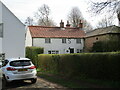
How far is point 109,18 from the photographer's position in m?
→ 12.5

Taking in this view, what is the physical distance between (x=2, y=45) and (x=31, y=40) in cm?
1174

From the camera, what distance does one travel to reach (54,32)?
112 ft

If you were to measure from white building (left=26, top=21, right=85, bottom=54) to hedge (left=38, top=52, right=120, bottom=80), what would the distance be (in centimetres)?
1601

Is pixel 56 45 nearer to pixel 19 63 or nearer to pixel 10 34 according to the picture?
pixel 10 34

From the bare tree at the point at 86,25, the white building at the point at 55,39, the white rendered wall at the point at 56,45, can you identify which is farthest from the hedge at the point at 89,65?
the bare tree at the point at 86,25

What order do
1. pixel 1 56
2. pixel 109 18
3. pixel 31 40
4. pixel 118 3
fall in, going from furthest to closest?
pixel 31 40 < pixel 1 56 < pixel 109 18 < pixel 118 3

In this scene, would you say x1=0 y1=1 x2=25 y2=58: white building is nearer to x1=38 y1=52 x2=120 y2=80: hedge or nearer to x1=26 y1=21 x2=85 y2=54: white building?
x1=38 y1=52 x2=120 y2=80: hedge

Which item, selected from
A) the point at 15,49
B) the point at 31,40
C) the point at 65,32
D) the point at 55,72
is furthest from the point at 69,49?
the point at 55,72

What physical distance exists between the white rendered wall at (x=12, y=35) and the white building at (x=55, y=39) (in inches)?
385

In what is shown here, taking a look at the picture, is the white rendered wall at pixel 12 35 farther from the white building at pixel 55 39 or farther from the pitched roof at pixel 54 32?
the pitched roof at pixel 54 32

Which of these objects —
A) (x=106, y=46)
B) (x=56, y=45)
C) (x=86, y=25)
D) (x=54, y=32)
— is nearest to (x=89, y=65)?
(x=106, y=46)

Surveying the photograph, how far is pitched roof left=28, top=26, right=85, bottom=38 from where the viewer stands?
106 ft

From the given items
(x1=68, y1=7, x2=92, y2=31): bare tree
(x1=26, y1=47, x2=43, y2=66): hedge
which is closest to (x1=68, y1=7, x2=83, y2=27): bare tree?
(x1=68, y1=7, x2=92, y2=31): bare tree

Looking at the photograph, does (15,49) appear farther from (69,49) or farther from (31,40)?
(69,49)
